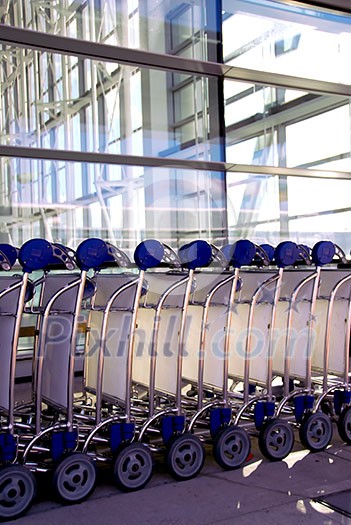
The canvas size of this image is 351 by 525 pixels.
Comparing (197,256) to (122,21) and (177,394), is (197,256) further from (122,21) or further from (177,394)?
(122,21)

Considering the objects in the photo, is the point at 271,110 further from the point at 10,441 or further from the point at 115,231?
the point at 10,441

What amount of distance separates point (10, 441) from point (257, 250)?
1837 mm

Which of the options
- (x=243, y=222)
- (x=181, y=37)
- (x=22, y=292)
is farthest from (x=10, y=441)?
(x=181, y=37)

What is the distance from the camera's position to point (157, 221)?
7363mm

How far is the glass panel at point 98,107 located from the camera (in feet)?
22.9

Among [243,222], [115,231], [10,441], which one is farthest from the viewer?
[243,222]

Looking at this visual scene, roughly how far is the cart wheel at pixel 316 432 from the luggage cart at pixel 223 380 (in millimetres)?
420

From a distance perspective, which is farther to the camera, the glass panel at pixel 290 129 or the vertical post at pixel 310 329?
the glass panel at pixel 290 129

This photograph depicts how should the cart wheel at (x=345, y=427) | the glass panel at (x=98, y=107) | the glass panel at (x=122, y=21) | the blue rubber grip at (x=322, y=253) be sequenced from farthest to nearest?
1. the glass panel at (x=98, y=107)
2. the glass panel at (x=122, y=21)
3. the cart wheel at (x=345, y=427)
4. the blue rubber grip at (x=322, y=253)

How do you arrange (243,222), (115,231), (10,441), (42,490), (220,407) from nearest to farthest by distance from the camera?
(10,441) → (42,490) → (220,407) → (115,231) → (243,222)

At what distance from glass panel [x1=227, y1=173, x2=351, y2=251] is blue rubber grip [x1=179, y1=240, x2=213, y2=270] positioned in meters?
4.05

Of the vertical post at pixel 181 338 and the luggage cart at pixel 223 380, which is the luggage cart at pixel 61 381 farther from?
the luggage cart at pixel 223 380

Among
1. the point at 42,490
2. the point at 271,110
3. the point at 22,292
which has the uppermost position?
the point at 271,110

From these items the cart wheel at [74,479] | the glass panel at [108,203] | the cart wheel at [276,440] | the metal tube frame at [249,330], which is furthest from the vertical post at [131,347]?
the glass panel at [108,203]
